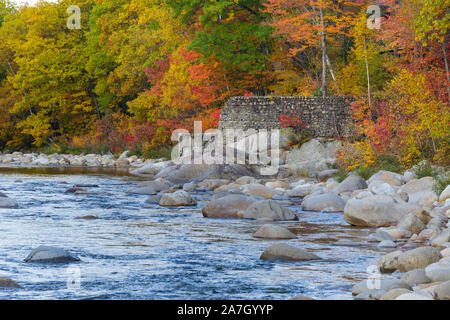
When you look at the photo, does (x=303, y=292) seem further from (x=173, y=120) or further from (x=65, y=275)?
(x=173, y=120)

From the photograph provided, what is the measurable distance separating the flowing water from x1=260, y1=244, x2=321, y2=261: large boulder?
0.16m

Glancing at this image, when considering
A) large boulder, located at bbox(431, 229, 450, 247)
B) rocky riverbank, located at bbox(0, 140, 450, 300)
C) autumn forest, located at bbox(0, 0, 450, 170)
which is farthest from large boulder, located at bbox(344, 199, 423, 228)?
autumn forest, located at bbox(0, 0, 450, 170)

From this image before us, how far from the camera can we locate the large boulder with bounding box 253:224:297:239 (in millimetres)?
10805

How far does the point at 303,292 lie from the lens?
7.26 m

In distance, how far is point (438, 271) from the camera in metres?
7.34

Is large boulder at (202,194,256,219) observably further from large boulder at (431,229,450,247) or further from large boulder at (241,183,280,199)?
large boulder at (431,229,450,247)

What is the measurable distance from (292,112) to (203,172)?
19.7 feet

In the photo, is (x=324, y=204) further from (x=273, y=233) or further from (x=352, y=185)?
(x=273, y=233)

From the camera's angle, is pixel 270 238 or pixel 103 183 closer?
pixel 270 238

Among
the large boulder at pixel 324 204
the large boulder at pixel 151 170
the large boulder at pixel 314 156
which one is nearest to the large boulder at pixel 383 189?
the large boulder at pixel 324 204
